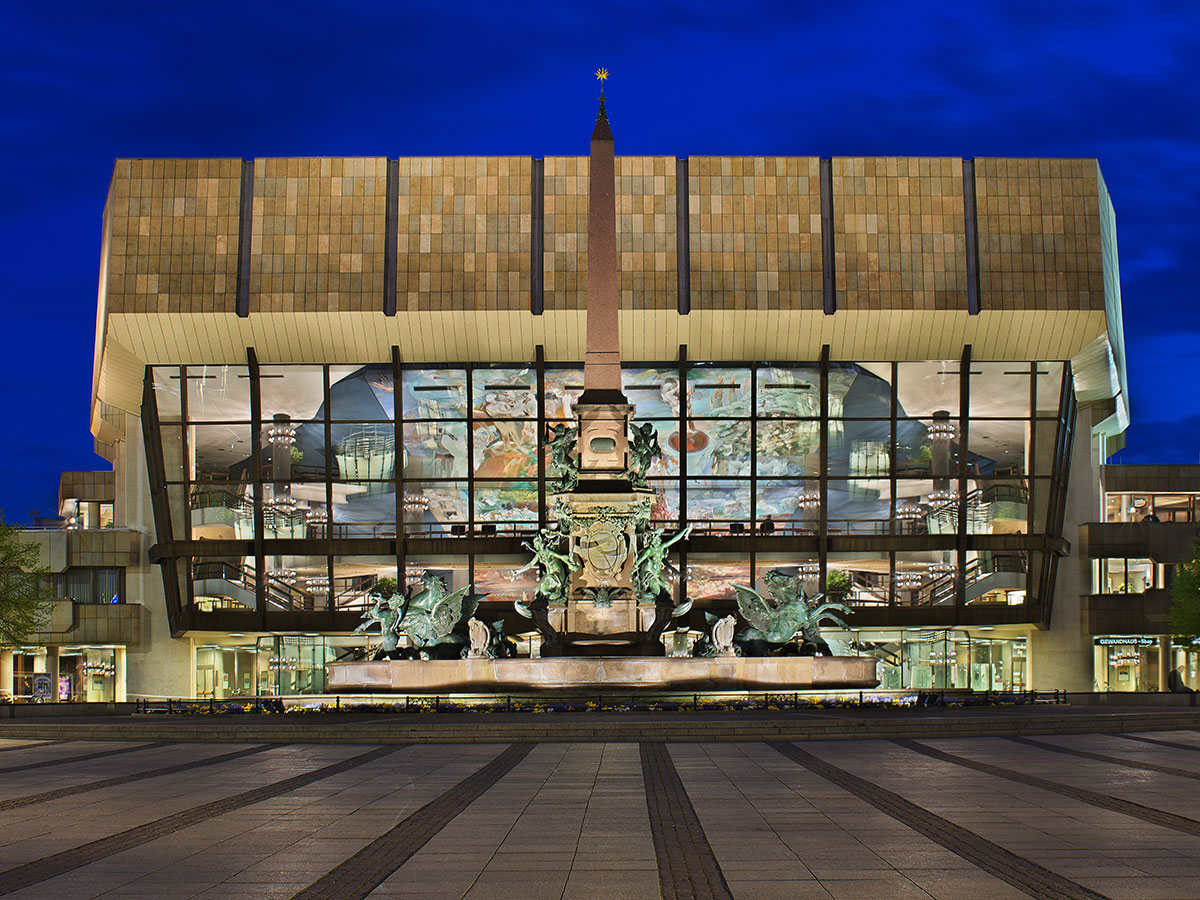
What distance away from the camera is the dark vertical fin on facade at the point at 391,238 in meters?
51.6

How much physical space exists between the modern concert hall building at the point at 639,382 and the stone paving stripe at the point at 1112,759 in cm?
2986

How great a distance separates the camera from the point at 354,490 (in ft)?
178

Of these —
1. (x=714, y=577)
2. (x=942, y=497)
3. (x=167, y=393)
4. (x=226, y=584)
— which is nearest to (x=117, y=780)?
(x=226, y=584)

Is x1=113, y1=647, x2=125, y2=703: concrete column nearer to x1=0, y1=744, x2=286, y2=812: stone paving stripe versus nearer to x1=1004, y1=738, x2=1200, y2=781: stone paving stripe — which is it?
x1=0, y1=744, x2=286, y2=812: stone paving stripe

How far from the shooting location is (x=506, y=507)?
2146 inches

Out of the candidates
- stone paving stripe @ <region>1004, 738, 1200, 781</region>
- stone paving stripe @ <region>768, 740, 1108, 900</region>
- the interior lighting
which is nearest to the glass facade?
the interior lighting

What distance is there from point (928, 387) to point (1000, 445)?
12.2ft

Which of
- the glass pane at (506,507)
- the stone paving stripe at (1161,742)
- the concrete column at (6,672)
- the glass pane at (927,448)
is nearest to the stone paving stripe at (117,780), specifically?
the stone paving stripe at (1161,742)

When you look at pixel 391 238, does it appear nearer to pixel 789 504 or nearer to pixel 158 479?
pixel 158 479

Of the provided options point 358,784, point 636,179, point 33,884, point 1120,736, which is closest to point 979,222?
point 636,179

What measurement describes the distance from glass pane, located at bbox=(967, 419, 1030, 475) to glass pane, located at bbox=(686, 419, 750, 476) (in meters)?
9.02

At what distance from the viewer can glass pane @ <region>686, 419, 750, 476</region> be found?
54.2 m

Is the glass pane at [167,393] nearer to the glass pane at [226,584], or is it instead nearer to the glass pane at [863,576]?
the glass pane at [226,584]

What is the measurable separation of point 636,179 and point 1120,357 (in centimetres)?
2160
